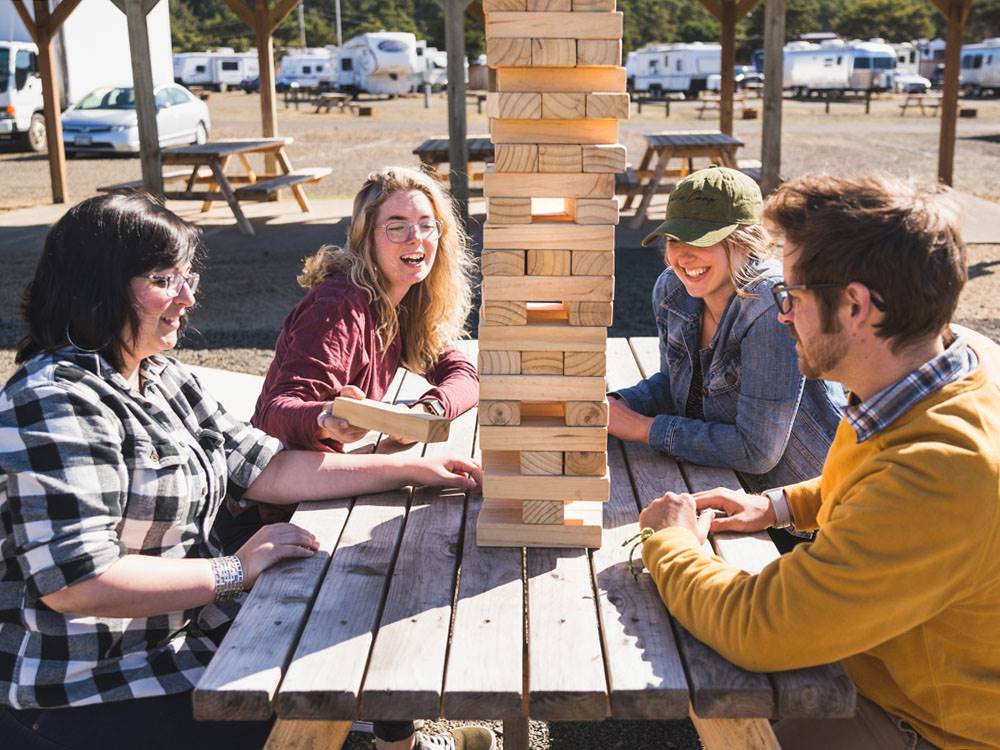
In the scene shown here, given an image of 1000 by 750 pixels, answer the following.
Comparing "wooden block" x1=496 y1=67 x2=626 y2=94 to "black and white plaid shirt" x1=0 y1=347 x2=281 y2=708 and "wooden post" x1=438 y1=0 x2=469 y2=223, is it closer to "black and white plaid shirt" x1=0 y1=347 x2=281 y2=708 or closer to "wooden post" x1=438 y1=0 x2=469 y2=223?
"black and white plaid shirt" x1=0 y1=347 x2=281 y2=708

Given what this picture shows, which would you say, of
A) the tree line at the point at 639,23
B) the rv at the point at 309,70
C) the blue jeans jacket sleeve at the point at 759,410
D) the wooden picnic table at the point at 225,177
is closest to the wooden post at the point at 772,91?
the wooden picnic table at the point at 225,177

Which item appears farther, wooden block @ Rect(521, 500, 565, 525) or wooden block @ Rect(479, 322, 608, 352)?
wooden block @ Rect(521, 500, 565, 525)

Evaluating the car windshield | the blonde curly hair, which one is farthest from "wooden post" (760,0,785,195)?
the car windshield

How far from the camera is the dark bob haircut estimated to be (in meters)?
1.89

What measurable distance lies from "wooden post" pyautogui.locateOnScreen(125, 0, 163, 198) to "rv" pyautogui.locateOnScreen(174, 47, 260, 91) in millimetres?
40272

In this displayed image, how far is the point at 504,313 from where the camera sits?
1867mm

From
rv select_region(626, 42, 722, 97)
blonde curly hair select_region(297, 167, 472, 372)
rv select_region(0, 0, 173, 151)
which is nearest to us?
blonde curly hair select_region(297, 167, 472, 372)

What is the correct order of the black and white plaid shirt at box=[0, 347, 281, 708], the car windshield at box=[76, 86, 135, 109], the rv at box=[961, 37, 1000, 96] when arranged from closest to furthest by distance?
1. the black and white plaid shirt at box=[0, 347, 281, 708]
2. the car windshield at box=[76, 86, 135, 109]
3. the rv at box=[961, 37, 1000, 96]

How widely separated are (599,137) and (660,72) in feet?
136

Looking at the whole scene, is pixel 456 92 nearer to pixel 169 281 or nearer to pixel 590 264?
pixel 169 281

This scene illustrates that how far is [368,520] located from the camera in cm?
218

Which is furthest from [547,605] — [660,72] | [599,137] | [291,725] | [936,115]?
[660,72]

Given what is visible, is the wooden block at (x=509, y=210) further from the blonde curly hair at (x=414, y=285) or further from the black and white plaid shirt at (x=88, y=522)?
→ the blonde curly hair at (x=414, y=285)

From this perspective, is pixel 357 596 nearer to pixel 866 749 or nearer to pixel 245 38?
pixel 866 749
